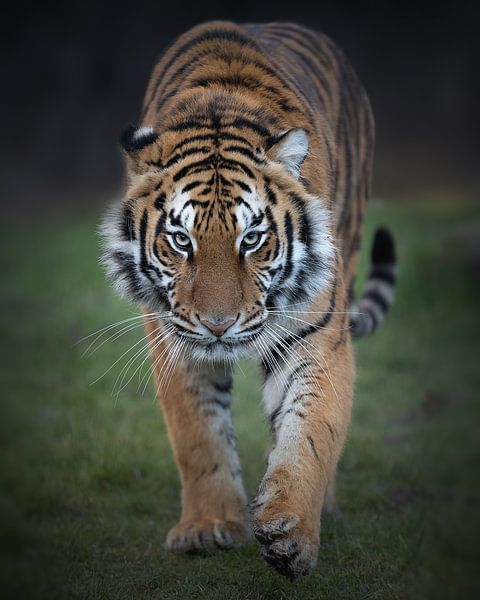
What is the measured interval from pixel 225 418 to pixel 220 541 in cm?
36

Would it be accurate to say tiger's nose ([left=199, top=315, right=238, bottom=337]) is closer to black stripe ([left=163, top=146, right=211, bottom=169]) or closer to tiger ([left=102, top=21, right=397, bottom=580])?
tiger ([left=102, top=21, right=397, bottom=580])

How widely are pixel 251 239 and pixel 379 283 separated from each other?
1.45m

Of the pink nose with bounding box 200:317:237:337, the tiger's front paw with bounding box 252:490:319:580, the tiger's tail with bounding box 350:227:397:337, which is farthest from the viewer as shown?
the tiger's tail with bounding box 350:227:397:337

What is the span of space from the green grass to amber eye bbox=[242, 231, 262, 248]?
33.2 inches

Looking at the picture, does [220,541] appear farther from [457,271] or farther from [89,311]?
[457,271]

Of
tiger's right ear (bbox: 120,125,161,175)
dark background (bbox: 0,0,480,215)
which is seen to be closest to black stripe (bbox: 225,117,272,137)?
tiger's right ear (bbox: 120,125,161,175)

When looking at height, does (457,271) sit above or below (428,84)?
below

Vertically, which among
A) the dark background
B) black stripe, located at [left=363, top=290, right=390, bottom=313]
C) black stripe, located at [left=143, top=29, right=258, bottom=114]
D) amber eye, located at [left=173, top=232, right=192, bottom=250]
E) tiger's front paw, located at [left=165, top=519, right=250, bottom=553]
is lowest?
tiger's front paw, located at [left=165, top=519, right=250, bottom=553]

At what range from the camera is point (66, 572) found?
256 cm

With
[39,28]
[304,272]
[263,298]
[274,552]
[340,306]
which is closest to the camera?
[274,552]

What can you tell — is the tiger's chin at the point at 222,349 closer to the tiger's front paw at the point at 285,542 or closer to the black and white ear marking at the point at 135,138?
the tiger's front paw at the point at 285,542

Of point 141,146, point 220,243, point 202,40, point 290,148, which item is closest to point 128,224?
point 141,146

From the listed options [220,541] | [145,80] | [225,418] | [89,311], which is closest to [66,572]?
[220,541]

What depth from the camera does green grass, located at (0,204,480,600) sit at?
2.52 meters
